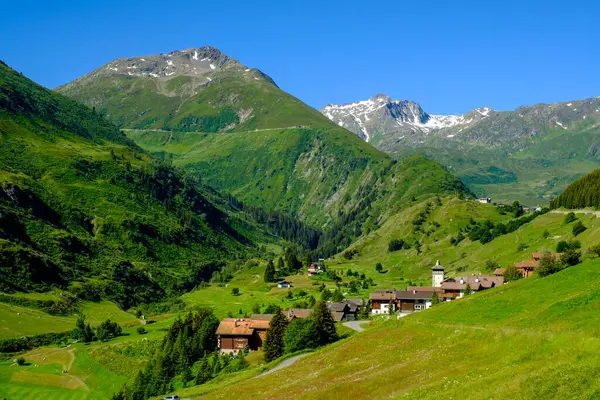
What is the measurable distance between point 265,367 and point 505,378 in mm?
50008

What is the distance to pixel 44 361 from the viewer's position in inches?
5300

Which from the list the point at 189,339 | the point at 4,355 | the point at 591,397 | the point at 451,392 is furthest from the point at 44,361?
the point at 591,397

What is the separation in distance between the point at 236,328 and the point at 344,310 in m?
26.3

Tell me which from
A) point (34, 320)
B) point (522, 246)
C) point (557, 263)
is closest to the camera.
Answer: point (557, 263)

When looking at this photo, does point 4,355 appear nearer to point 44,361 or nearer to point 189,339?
point 44,361

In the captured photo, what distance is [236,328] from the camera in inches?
4870

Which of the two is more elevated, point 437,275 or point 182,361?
point 437,275

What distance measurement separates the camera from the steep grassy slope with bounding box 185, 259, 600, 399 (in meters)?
39.5

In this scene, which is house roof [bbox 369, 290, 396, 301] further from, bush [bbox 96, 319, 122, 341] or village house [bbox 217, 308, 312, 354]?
bush [bbox 96, 319, 122, 341]

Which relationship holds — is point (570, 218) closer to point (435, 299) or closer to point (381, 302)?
point (435, 299)

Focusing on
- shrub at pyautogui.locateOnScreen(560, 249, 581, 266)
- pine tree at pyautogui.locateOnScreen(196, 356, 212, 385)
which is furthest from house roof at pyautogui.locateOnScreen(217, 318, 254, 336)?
shrub at pyautogui.locateOnScreen(560, 249, 581, 266)

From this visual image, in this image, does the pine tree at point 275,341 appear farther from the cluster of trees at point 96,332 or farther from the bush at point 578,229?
the bush at point 578,229

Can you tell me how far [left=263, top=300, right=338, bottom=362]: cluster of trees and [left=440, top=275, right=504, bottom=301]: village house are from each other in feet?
144

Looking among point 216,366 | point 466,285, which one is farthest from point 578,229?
point 216,366
